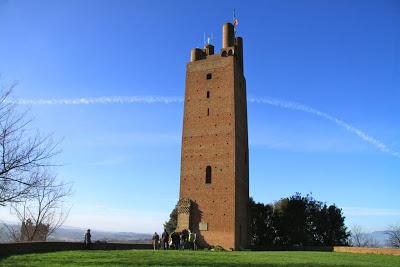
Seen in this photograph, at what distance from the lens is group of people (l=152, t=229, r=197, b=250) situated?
2715cm

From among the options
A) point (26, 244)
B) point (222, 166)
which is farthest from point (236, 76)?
point (26, 244)

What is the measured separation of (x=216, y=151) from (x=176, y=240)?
752 centimetres

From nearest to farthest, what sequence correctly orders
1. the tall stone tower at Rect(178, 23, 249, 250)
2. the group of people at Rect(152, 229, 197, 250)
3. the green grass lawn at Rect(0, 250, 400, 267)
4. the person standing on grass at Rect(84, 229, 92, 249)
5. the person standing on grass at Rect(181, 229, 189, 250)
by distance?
the green grass lawn at Rect(0, 250, 400, 267), the person standing on grass at Rect(84, 229, 92, 249), the group of people at Rect(152, 229, 197, 250), the person standing on grass at Rect(181, 229, 189, 250), the tall stone tower at Rect(178, 23, 249, 250)

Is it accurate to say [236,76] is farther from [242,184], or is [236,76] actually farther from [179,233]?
[179,233]

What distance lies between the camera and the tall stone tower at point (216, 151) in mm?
30906

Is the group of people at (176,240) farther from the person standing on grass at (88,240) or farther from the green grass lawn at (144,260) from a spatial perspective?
the green grass lawn at (144,260)

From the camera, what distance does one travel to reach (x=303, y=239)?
37125 millimetres

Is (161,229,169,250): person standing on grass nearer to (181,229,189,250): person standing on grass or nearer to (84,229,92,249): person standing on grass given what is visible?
(181,229,189,250): person standing on grass

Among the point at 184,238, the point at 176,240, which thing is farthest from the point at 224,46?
the point at 176,240

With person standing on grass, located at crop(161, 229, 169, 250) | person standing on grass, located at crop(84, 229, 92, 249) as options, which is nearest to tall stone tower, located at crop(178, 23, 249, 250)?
person standing on grass, located at crop(161, 229, 169, 250)

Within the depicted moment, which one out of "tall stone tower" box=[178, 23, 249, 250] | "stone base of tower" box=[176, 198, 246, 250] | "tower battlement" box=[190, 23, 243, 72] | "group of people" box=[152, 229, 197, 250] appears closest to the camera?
"group of people" box=[152, 229, 197, 250]

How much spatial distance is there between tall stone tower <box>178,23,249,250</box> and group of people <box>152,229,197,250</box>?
1.27 metres

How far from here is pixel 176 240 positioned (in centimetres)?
2869

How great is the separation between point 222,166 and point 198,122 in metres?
4.32
